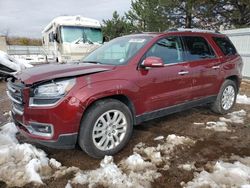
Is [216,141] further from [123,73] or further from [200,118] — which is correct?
[123,73]

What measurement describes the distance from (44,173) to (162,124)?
2590mm

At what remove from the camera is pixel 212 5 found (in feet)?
55.3

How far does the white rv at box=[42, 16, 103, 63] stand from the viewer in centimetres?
1268

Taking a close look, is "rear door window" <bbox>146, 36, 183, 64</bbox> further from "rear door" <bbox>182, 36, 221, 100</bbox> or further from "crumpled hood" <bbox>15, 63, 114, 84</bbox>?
"crumpled hood" <bbox>15, 63, 114, 84</bbox>

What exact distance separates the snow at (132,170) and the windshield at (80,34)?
32.6 feet

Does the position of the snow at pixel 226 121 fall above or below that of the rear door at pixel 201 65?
below

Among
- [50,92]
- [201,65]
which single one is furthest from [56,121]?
[201,65]

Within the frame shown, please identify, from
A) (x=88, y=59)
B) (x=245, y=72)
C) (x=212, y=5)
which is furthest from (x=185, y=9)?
(x=88, y=59)

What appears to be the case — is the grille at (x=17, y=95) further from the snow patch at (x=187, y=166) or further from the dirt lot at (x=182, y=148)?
the snow patch at (x=187, y=166)

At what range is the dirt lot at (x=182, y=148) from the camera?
10.7 ft

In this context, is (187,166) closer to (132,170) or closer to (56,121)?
(132,170)

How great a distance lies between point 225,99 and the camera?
19.1 ft

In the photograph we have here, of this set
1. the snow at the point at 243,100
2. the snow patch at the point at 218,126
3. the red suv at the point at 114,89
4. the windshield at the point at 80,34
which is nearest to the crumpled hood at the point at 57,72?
the red suv at the point at 114,89

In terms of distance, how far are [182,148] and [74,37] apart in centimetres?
1027
